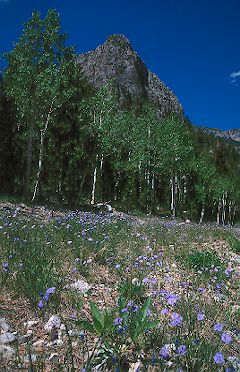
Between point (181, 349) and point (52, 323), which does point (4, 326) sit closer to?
point (52, 323)

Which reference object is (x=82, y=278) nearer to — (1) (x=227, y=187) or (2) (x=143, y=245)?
(2) (x=143, y=245)

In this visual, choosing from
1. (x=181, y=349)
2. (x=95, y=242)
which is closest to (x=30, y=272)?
(x=181, y=349)

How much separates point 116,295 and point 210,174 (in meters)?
48.4

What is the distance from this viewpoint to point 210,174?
51.5 meters

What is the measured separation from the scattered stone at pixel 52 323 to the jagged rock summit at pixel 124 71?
122 meters

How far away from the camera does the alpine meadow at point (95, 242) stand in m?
3.40

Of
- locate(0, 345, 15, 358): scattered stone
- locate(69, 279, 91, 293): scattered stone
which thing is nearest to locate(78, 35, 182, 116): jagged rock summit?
locate(69, 279, 91, 293): scattered stone

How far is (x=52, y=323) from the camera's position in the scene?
3926 millimetres

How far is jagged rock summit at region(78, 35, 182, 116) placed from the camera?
427 feet

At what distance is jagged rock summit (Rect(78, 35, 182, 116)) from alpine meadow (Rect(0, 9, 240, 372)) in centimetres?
6687

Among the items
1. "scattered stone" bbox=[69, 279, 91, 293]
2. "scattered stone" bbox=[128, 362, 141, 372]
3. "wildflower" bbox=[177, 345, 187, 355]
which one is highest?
"wildflower" bbox=[177, 345, 187, 355]

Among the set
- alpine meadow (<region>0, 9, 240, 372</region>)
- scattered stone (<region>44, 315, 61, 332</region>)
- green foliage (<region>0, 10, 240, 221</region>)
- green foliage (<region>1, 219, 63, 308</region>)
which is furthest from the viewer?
green foliage (<region>0, 10, 240, 221</region>)

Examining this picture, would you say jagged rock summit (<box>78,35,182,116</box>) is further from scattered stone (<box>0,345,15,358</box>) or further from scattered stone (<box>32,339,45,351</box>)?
scattered stone (<box>0,345,15,358</box>)

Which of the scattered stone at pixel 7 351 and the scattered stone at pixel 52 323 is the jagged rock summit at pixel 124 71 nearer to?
the scattered stone at pixel 52 323
